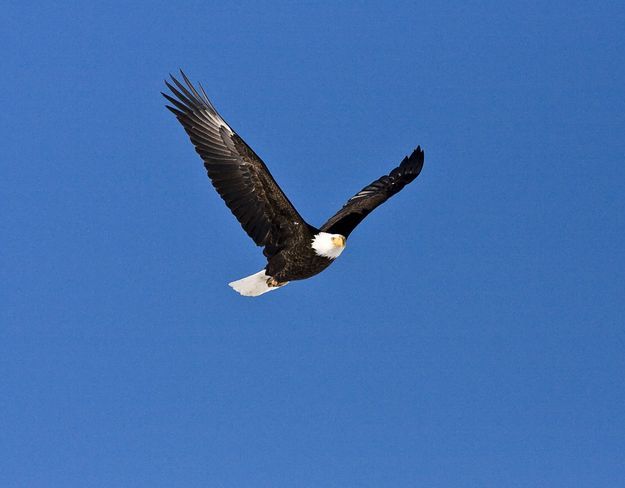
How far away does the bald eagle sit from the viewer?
35.7ft

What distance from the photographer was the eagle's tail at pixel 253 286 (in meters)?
11.3

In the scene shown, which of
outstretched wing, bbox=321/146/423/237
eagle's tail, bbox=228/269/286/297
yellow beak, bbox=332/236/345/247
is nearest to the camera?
yellow beak, bbox=332/236/345/247

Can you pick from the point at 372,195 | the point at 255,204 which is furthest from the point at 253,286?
the point at 372,195

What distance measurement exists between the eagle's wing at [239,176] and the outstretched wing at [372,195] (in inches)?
36.7

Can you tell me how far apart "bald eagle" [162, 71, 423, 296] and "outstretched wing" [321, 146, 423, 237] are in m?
0.54

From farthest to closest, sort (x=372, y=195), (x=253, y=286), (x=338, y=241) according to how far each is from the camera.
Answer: (x=372, y=195), (x=253, y=286), (x=338, y=241)

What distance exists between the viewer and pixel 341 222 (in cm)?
1197

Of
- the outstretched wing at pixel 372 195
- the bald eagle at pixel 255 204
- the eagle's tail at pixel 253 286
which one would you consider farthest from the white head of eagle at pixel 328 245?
the eagle's tail at pixel 253 286

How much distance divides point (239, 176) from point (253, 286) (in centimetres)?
124

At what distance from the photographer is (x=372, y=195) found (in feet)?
43.7

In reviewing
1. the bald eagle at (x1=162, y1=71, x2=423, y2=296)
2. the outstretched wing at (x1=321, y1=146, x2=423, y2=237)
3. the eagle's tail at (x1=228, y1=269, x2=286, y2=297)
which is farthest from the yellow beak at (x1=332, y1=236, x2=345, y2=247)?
the eagle's tail at (x1=228, y1=269, x2=286, y2=297)

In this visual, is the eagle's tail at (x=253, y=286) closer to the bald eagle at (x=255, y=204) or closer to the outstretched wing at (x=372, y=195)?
the bald eagle at (x=255, y=204)

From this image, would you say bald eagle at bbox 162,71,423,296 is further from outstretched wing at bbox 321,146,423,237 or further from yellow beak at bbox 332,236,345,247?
outstretched wing at bbox 321,146,423,237

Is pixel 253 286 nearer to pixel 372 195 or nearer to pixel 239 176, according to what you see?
pixel 239 176
